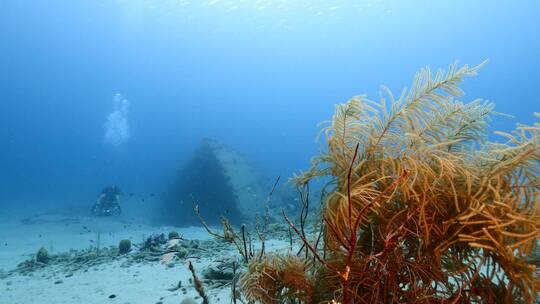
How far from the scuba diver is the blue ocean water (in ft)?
193

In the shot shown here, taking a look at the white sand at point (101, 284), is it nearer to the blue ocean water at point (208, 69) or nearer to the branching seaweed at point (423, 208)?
the branching seaweed at point (423, 208)

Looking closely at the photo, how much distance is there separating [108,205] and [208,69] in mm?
Answer: 140036

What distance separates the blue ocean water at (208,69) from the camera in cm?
10318

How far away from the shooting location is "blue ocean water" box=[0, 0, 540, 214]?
10318 cm

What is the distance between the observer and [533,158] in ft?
6.84

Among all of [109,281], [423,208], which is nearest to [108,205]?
[109,281]

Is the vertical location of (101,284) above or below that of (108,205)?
below

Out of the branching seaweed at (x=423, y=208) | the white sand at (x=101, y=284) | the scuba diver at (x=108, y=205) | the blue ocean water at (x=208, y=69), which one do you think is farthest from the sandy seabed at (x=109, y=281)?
the blue ocean water at (x=208, y=69)

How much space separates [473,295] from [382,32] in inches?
5133

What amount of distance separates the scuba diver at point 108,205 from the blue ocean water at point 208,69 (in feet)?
193

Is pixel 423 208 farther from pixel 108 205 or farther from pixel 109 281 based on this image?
pixel 108 205

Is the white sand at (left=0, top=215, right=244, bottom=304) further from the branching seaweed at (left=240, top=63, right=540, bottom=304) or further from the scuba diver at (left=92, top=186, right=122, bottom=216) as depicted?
the scuba diver at (left=92, top=186, right=122, bottom=216)

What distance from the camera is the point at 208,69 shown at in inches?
6265

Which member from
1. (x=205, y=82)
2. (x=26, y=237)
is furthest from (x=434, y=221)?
(x=205, y=82)
